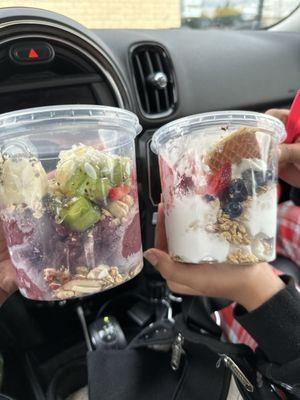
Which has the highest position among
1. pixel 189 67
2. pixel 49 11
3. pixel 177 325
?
pixel 49 11

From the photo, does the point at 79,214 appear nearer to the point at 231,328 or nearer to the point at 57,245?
the point at 57,245

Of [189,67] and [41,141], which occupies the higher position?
[41,141]

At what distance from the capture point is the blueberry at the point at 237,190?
654 millimetres

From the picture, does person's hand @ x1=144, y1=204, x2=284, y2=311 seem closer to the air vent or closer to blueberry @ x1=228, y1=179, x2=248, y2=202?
blueberry @ x1=228, y1=179, x2=248, y2=202

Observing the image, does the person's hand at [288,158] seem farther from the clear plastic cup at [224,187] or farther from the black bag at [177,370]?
the black bag at [177,370]

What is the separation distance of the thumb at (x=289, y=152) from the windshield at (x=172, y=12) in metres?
0.57

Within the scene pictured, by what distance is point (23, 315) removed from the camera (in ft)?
3.97

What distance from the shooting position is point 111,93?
3.41 feet

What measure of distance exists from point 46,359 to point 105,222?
0.78 m

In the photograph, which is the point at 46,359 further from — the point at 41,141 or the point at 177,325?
the point at 41,141

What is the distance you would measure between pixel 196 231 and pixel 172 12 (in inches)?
43.8

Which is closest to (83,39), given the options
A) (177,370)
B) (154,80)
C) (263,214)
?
(154,80)

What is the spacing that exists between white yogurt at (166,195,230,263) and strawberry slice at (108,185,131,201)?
87 millimetres

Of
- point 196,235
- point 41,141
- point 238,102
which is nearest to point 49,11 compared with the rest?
point 41,141
